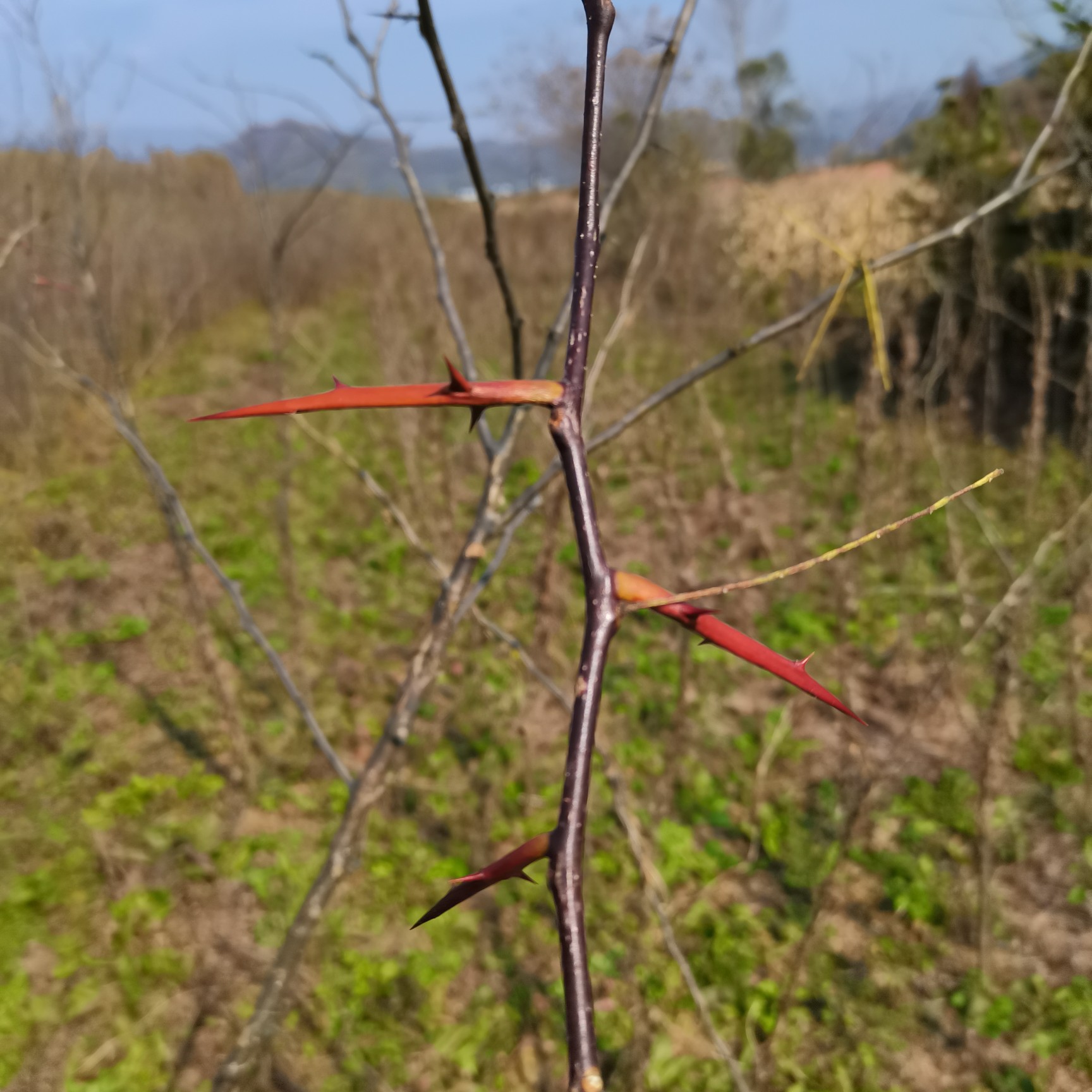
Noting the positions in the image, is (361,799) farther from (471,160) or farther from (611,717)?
(611,717)

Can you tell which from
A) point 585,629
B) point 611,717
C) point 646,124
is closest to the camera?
point 585,629

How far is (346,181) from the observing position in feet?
11.5

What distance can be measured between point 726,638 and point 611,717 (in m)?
3.20

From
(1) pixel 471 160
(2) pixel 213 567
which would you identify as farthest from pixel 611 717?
(1) pixel 471 160

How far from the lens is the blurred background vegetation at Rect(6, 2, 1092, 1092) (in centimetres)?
222

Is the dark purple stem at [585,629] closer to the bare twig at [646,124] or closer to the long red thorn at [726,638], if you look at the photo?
the long red thorn at [726,638]

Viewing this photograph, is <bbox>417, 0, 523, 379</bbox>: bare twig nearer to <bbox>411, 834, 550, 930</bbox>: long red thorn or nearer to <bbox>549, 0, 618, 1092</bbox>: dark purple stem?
<bbox>549, 0, 618, 1092</bbox>: dark purple stem

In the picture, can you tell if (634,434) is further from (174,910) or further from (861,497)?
(174,910)

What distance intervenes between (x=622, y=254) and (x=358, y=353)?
3609 millimetres

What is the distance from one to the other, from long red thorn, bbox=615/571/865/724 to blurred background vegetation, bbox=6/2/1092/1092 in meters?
1.42

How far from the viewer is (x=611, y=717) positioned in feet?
11.2

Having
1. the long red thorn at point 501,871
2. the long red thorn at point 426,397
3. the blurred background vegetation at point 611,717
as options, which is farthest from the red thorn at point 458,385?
the blurred background vegetation at point 611,717

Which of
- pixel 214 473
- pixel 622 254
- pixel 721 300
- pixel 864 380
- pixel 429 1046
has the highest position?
pixel 622 254

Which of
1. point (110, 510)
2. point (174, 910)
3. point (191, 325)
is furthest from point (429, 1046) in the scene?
point (191, 325)
